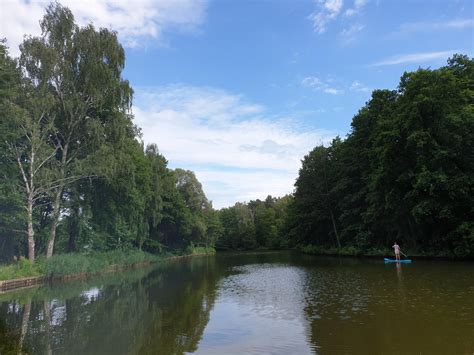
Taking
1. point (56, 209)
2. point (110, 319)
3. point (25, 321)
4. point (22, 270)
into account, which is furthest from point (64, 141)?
point (110, 319)

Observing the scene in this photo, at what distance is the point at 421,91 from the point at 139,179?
30.1 meters

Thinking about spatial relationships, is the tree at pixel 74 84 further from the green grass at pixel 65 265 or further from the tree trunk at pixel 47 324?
the tree trunk at pixel 47 324

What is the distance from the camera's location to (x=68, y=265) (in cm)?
2880

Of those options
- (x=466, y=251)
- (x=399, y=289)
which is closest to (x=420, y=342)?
(x=399, y=289)

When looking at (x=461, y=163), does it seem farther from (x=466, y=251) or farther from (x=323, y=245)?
(x=323, y=245)

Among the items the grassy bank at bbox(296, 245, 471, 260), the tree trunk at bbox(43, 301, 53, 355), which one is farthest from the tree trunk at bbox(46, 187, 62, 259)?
the grassy bank at bbox(296, 245, 471, 260)

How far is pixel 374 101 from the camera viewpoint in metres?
44.4

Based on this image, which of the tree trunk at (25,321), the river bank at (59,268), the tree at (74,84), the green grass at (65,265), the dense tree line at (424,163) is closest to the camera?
the tree trunk at (25,321)

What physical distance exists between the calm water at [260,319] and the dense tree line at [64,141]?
10.5 metres

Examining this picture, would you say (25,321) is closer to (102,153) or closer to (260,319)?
(260,319)

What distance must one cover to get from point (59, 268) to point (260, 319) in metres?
20.4

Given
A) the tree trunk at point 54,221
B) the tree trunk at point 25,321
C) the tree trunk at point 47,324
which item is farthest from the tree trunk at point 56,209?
the tree trunk at point 47,324

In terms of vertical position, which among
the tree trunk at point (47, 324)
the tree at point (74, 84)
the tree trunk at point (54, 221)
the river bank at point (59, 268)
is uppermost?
the tree at point (74, 84)

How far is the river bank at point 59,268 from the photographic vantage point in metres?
23.8
